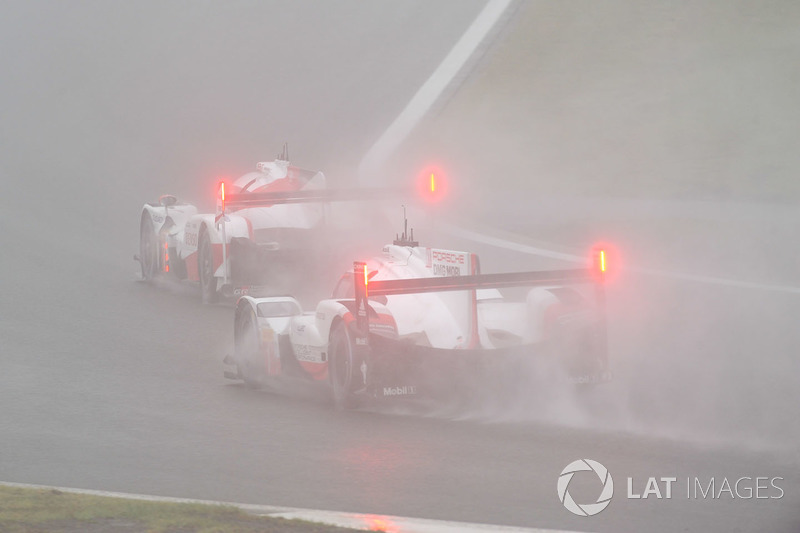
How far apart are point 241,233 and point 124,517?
22.8 ft

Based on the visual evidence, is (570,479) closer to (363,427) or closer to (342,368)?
(363,427)

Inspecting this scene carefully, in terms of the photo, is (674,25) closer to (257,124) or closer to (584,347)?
(257,124)

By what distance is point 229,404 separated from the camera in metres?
9.32

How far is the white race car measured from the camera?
8.60m

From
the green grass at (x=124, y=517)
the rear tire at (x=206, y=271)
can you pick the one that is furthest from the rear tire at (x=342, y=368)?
the rear tire at (x=206, y=271)

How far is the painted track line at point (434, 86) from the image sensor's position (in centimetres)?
1814

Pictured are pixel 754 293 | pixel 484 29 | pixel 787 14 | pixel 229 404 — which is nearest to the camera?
pixel 229 404

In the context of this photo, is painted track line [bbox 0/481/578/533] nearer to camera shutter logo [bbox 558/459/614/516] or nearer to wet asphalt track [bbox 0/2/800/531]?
wet asphalt track [bbox 0/2/800/531]

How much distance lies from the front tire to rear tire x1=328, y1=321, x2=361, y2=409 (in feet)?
12.8

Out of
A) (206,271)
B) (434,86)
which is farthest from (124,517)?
(434,86)

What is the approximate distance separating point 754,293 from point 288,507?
21.9 ft

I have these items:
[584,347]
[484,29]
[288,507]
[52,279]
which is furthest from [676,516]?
[484,29]

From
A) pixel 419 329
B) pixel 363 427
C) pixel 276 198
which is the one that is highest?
pixel 276 198

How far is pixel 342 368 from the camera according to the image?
9.05m
